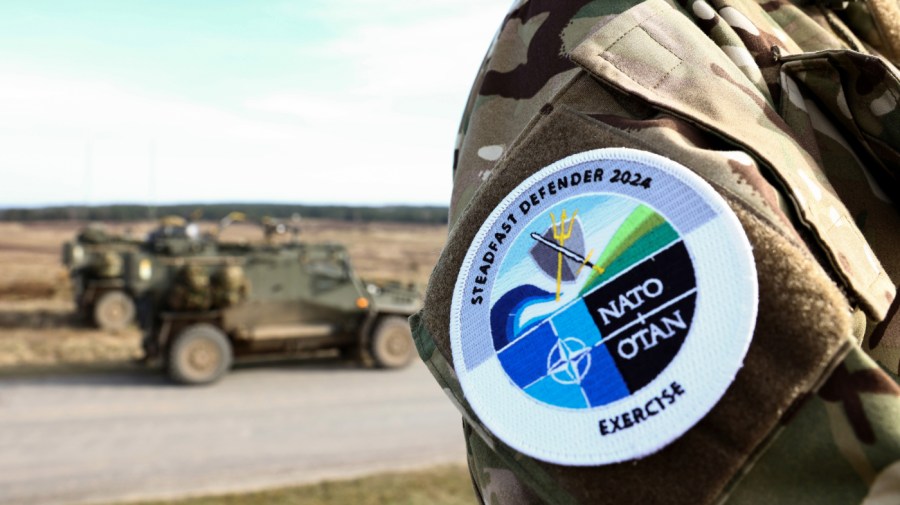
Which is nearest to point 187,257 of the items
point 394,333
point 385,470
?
point 394,333

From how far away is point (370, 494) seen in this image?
21.5 feet

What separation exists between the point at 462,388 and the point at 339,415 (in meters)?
8.80

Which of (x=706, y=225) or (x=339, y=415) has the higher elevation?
(x=706, y=225)

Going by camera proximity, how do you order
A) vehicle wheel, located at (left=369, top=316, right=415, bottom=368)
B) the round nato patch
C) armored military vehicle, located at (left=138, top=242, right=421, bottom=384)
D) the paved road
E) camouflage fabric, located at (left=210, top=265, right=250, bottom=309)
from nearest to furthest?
1. the round nato patch
2. the paved road
3. armored military vehicle, located at (left=138, top=242, right=421, bottom=384)
4. camouflage fabric, located at (left=210, top=265, right=250, bottom=309)
5. vehicle wheel, located at (left=369, top=316, right=415, bottom=368)

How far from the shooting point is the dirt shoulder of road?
20.9 ft

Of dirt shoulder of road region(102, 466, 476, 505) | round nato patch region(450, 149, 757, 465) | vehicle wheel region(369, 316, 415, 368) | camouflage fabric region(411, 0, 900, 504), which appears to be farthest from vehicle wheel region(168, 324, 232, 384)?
round nato patch region(450, 149, 757, 465)

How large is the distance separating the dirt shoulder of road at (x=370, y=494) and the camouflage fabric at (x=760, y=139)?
229 inches

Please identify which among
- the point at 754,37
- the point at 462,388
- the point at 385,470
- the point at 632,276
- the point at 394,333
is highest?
the point at 754,37

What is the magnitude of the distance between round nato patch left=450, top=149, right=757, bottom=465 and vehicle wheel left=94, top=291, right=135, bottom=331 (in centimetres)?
1529

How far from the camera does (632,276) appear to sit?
612mm

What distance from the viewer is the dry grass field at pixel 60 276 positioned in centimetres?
1274

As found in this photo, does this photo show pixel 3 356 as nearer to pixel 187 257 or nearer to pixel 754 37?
pixel 187 257

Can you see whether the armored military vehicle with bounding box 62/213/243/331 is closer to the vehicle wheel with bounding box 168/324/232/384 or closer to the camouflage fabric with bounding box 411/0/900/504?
the vehicle wheel with bounding box 168/324/232/384

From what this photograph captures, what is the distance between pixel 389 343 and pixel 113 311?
238 inches
